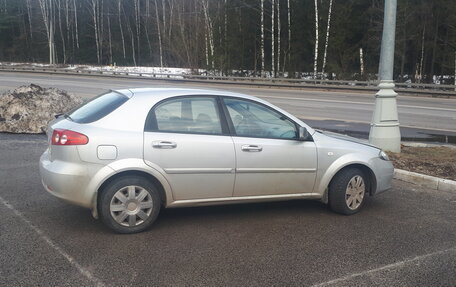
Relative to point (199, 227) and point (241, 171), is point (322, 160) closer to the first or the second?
point (241, 171)

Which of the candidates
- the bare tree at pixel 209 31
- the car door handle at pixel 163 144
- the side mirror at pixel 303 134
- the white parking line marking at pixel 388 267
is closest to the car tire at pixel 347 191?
the side mirror at pixel 303 134

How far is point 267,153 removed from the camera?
16.8ft

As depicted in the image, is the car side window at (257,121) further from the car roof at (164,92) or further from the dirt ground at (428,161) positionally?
the dirt ground at (428,161)

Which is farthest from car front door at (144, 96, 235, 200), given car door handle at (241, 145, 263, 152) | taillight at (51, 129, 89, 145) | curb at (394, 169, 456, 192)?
curb at (394, 169, 456, 192)

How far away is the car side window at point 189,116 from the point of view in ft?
16.0

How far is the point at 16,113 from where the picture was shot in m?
11.0

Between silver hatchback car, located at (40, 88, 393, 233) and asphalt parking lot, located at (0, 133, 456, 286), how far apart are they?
11.6 inches

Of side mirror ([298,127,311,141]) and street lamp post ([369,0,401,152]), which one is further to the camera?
street lamp post ([369,0,401,152])

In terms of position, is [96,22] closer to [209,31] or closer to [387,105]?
[209,31]

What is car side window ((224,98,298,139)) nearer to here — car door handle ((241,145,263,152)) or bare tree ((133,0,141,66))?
car door handle ((241,145,263,152))

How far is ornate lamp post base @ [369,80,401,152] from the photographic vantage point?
8.33 m

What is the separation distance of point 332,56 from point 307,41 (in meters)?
3.20

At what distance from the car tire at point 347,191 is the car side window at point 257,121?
77 cm

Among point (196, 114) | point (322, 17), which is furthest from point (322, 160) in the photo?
point (322, 17)
